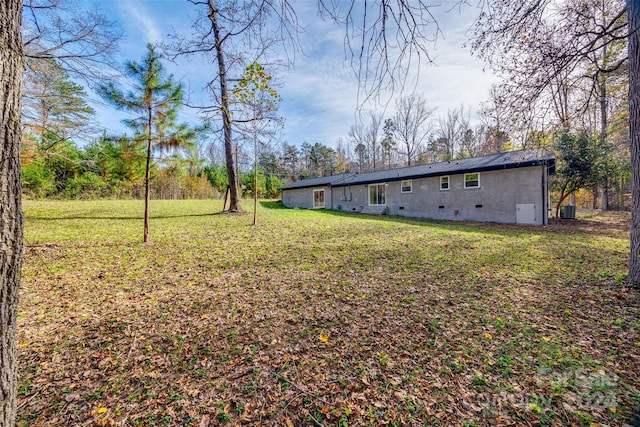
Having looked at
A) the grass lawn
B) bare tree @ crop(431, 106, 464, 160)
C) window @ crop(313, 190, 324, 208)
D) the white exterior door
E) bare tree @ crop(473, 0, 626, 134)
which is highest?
bare tree @ crop(431, 106, 464, 160)

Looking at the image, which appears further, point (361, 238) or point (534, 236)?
point (534, 236)

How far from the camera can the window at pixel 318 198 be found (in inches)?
765

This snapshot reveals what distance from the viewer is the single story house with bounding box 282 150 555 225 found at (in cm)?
1047

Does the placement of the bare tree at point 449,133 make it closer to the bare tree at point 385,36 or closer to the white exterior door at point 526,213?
the white exterior door at point 526,213

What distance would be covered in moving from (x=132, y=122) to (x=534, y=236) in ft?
38.4

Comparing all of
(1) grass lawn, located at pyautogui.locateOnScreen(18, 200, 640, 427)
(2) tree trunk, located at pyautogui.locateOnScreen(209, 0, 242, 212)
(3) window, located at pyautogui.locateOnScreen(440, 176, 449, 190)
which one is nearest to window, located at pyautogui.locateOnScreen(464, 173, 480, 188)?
(3) window, located at pyautogui.locateOnScreen(440, 176, 449, 190)

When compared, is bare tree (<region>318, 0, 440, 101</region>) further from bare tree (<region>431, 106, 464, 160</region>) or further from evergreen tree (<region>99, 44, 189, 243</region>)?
bare tree (<region>431, 106, 464, 160</region>)

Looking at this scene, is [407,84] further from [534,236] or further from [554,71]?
[534,236]

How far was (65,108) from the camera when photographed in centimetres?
666

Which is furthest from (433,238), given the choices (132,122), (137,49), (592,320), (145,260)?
(137,49)

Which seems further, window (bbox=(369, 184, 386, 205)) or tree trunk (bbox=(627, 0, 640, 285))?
window (bbox=(369, 184, 386, 205))

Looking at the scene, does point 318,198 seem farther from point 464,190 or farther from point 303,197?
point 464,190

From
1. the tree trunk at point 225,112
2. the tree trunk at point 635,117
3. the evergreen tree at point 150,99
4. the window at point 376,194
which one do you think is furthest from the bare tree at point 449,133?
the evergreen tree at point 150,99

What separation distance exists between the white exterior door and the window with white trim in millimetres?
5161
